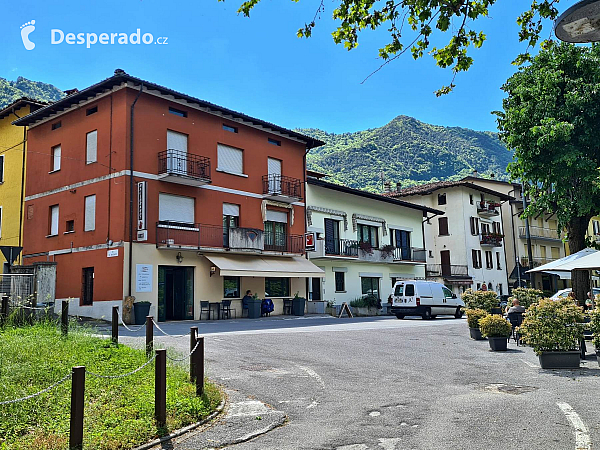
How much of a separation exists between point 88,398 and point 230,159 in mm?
22199

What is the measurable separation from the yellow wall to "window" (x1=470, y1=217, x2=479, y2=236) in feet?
116

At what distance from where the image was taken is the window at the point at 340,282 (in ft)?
115

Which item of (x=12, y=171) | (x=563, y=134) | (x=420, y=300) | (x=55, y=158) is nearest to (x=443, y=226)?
(x=420, y=300)

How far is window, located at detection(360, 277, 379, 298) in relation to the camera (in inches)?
1457

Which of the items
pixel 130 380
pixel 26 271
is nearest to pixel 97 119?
pixel 26 271

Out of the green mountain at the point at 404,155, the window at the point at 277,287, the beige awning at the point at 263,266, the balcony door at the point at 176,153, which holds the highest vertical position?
the green mountain at the point at 404,155

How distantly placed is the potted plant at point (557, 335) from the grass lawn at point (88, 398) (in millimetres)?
6373

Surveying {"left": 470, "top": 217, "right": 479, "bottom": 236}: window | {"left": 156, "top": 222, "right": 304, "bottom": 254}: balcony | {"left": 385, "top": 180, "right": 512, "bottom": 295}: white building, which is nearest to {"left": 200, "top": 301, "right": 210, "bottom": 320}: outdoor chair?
{"left": 156, "top": 222, "right": 304, "bottom": 254}: balcony

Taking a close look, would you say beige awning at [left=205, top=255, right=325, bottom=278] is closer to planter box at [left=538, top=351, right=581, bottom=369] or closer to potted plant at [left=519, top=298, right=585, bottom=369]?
potted plant at [left=519, top=298, right=585, bottom=369]

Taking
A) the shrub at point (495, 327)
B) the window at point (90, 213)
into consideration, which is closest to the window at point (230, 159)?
the window at point (90, 213)

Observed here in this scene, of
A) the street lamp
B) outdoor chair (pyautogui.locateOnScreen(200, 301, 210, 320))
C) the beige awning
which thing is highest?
the street lamp

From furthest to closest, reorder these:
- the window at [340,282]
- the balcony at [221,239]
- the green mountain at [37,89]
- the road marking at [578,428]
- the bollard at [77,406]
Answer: the green mountain at [37,89] < the window at [340,282] < the balcony at [221,239] < the road marking at [578,428] < the bollard at [77,406]

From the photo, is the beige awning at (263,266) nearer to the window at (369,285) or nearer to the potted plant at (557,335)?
the window at (369,285)

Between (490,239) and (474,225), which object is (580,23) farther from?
(490,239)
